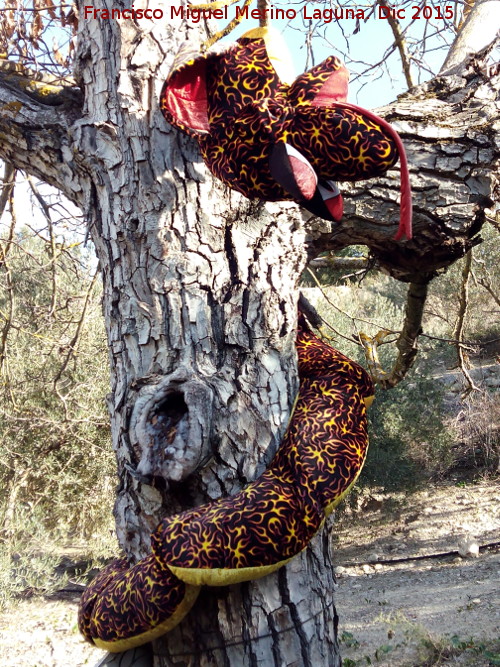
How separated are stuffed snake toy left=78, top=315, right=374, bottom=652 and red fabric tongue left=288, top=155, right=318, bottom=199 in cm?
62

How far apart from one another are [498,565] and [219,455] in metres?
7.49

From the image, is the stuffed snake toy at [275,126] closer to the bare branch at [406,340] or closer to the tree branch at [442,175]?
the tree branch at [442,175]

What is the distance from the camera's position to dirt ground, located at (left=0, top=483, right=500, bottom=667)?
16.7 ft

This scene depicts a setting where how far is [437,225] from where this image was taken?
2.31 meters

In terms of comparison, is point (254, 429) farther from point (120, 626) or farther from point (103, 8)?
point (103, 8)

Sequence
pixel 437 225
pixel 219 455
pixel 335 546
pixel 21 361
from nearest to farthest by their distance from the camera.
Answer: pixel 219 455 < pixel 437 225 < pixel 21 361 < pixel 335 546

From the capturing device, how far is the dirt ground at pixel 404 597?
16.7 feet

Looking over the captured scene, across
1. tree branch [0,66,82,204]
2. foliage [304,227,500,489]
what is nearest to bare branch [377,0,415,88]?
tree branch [0,66,82,204]

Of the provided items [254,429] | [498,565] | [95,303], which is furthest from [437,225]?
[498,565]

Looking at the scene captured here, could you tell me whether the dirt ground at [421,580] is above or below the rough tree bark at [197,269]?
below

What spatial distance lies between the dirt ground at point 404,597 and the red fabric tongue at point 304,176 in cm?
406

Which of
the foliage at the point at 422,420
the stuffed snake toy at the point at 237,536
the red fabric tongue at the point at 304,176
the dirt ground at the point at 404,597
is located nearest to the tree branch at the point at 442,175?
the red fabric tongue at the point at 304,176

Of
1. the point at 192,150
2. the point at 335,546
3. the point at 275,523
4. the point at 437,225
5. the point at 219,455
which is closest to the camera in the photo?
the point at 275,523

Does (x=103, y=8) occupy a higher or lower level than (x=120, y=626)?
higher
